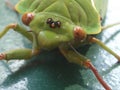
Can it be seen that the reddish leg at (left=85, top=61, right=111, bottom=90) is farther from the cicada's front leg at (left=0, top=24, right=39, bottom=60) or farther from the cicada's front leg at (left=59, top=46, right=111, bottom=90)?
the cicada's front leg at (left=0, top=24, right=39, bottom=60)

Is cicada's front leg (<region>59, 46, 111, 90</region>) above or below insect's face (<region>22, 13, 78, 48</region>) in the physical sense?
below

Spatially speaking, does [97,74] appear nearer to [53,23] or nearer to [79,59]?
[79,59]

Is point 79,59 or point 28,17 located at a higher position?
point 28,17

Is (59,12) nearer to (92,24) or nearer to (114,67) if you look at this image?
(92,24)

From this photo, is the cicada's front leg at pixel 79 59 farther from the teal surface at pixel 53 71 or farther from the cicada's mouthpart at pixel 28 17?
the cicada's mouthpart at pixel 28 17

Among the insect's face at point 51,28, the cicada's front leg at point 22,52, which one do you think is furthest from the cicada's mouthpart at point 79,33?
the cicada's front leg at point 22,52

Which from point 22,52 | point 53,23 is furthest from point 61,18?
point 22,52

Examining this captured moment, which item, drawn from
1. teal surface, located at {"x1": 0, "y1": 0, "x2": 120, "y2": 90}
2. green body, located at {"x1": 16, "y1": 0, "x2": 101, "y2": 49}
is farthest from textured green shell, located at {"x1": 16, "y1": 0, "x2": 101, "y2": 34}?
teal surface, located at {"x1": 0, "y1": 0, "x2": 120, "y2": 90}
